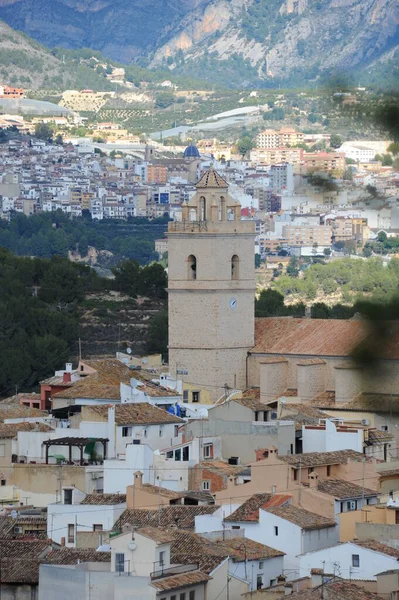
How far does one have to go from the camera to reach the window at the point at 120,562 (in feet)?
56.0

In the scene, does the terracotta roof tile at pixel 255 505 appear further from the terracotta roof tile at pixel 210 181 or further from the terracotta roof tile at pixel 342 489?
the terracotta roof tile at pixel 210 181

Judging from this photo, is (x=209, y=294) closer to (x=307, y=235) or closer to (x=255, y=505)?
(x=255, y=505)

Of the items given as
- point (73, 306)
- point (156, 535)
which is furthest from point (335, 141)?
point (73, 306)

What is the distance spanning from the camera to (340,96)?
5445mm

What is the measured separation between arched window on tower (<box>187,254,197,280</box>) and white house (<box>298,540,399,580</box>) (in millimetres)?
14226

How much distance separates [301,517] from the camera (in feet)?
69.6

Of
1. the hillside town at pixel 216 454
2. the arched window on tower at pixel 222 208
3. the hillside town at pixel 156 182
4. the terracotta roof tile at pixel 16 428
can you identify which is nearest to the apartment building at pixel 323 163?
the hillside town at pixel 216 454

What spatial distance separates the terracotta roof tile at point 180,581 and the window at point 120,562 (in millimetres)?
437

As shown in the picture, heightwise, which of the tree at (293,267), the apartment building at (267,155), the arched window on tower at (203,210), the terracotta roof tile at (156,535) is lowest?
the tree at (293,267)

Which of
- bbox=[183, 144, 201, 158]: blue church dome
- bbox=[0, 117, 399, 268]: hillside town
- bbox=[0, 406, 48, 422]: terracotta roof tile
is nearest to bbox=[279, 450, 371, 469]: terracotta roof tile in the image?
bbox=[0, 406, 48, 422]: terracotta roof tile

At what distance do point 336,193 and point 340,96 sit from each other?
25 centimetres

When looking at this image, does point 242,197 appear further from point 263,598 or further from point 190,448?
point 263,598

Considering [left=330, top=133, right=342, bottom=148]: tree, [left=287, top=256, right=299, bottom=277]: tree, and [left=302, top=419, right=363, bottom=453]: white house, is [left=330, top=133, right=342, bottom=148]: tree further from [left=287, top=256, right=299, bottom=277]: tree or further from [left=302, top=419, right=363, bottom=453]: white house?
[left=287, top=256, right=299, bottom=277]: tree

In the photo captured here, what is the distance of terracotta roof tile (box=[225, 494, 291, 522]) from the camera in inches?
823
